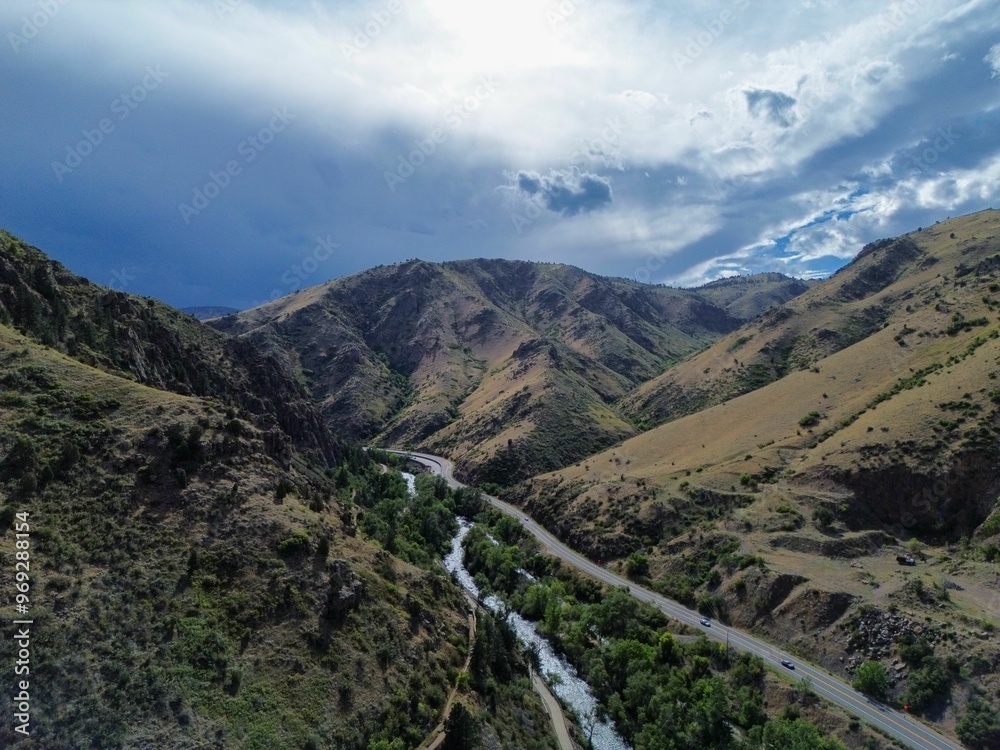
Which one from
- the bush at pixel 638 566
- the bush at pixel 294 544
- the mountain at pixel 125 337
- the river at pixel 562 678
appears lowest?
the river at pixel 562 678

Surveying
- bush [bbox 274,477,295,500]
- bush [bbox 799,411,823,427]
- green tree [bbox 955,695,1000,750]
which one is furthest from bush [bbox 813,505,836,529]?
bush [bbox 274,477,295,500]

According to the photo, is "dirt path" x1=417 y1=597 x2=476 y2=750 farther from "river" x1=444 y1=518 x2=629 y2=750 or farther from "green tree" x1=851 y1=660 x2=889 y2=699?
"green tree" x1=851 y1=660 x2=889 y2=699

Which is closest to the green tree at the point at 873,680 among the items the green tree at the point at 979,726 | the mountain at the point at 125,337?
the green tree at the point at 979,726

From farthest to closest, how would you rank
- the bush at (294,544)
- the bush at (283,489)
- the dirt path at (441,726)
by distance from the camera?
the bush at (283,489)
the bush at (294,544)
the dirt path at (441,726)

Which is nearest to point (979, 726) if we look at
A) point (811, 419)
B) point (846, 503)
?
point (846, 503)

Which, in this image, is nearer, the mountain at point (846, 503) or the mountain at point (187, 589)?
the mountain at point (187, 589)

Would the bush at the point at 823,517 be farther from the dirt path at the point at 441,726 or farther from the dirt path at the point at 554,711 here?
the dirt path at the point at 441,726

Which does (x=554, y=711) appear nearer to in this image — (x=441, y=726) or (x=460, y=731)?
(x=441, y=726)

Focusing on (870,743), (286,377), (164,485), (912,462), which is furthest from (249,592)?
(286,377)
